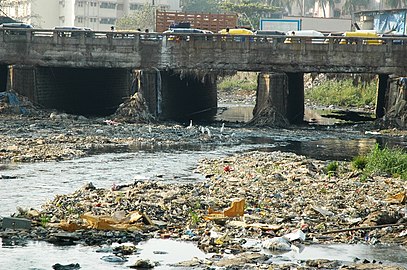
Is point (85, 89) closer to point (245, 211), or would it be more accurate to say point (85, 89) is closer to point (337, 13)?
point (245, 211)

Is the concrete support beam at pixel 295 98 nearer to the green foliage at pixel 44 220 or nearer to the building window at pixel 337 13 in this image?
the green foliage at pixel 44 220

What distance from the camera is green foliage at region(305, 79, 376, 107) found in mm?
80375

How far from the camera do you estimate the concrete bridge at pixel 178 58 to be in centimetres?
5716

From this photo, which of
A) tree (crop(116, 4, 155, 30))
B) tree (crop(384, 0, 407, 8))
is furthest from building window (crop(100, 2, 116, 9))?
tree (crop(384, 0, 407, 8))

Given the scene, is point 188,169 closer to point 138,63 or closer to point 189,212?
point 189,212

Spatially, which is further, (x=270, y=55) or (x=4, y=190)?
(x=270, y=55)

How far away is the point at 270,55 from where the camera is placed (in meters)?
57.6

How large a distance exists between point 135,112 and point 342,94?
30.5 metres

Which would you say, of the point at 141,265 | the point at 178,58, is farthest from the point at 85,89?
the point at 141,265

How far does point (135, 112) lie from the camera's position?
2275 inches

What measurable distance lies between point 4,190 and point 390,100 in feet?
102

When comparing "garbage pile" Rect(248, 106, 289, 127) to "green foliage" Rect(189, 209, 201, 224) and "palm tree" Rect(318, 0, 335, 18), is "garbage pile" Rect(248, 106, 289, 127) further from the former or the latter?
"palm tree" Rect(318, 0, 335, 18)

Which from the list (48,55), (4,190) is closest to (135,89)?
(48,55)

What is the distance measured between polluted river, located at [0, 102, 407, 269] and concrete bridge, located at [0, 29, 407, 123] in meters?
3.20
